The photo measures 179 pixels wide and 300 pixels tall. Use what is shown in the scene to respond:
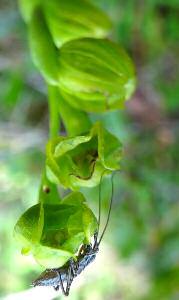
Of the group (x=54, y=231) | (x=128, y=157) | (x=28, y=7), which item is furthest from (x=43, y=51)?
(x=128, y=157)

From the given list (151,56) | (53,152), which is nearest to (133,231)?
(151,56)

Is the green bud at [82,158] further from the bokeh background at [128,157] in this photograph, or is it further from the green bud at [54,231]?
Result: the bokeh background at [128,157]

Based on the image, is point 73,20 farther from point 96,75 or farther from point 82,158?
point 82,158

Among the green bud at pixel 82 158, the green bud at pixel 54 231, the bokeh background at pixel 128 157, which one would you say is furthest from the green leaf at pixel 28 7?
the bokeh background at pixel 128 157

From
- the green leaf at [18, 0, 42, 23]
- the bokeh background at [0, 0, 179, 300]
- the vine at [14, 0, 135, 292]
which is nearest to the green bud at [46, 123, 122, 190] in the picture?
the vine at [14, 0, 135, 292]

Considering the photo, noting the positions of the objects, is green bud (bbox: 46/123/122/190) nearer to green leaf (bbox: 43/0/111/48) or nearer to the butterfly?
the butterfly

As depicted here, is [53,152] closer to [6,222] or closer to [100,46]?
[100,46]
